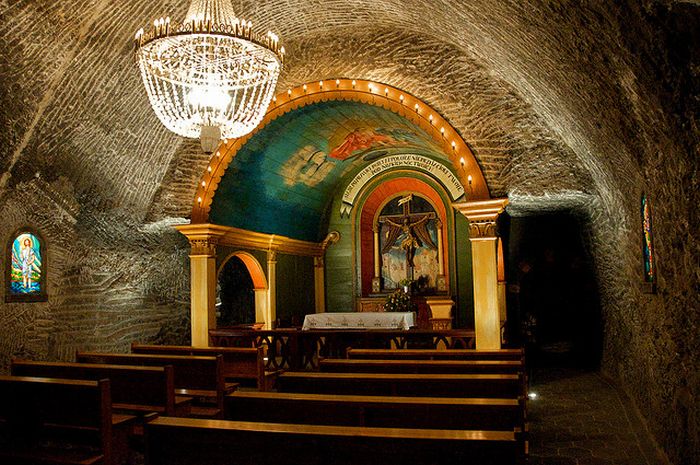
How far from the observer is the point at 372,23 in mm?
9453

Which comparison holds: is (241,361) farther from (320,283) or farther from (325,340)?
(320,283)

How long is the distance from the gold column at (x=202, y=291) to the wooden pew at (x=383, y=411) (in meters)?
6.85

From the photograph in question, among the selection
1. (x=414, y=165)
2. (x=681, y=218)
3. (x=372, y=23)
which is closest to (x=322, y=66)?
(x=372, y=23)

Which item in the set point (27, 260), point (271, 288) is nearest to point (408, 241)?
point (271, 288)

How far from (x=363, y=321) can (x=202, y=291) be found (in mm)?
3026

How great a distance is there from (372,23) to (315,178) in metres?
5.33

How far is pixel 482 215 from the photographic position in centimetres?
905

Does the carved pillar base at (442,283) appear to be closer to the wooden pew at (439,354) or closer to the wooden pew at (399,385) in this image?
the wooden pew at (439,354)

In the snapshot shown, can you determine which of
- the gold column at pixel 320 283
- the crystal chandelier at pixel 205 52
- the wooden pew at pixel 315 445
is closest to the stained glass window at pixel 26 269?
the crystal chandelier at pixel 205 52

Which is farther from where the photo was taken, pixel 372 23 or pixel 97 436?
pixel 372 23

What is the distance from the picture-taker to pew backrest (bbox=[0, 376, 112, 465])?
14.2 ft

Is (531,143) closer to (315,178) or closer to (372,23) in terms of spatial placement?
(372,23)

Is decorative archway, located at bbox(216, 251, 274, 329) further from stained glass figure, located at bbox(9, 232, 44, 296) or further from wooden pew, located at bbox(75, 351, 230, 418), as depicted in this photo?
wooden pew, located at bbox(75, 351, 230, 418)

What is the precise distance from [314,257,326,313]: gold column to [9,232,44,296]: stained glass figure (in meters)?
7.92
